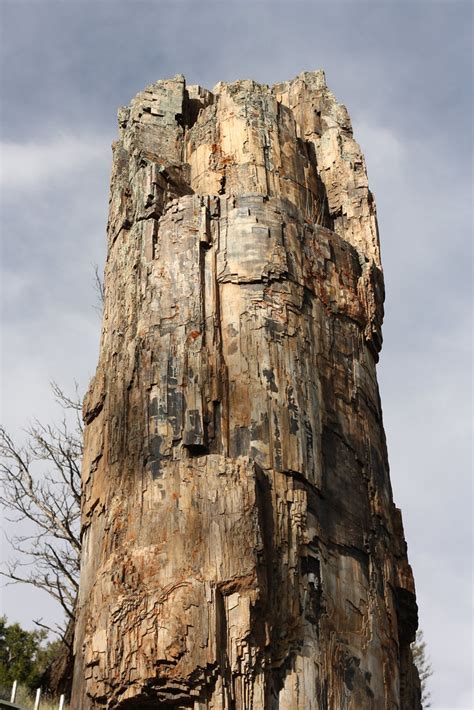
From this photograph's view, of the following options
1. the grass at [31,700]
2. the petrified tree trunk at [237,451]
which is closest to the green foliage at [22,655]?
the grass at [31,700]

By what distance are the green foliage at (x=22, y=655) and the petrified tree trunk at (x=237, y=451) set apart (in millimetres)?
8148

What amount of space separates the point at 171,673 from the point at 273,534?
1422mm

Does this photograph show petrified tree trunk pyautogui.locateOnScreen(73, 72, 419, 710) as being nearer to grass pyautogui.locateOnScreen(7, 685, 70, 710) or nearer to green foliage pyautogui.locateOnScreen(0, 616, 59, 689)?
grass pyautogui.locateOnScreen(7, 685, 70, 710)

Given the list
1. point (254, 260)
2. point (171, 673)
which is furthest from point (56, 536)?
point (171, 673)

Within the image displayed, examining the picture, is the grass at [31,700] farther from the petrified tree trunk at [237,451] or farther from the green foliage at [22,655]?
the petrified tree trunk at [237,451]

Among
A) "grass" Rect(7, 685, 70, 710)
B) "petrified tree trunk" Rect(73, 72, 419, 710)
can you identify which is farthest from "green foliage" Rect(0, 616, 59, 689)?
"petrified tree trunk" Rect(73, 72, 419, 710)

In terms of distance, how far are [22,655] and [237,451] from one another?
33.6 feet

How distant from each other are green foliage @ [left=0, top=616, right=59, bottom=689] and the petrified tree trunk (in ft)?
26.7

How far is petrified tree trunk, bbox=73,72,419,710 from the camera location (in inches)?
321

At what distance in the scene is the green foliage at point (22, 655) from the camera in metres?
16.7

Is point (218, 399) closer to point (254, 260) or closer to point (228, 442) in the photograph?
point (228, 442)

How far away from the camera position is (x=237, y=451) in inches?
357

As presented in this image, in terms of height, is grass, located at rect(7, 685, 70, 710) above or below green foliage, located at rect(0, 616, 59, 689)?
below

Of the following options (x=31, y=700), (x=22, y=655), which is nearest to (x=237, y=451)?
(x=31, y=700)
